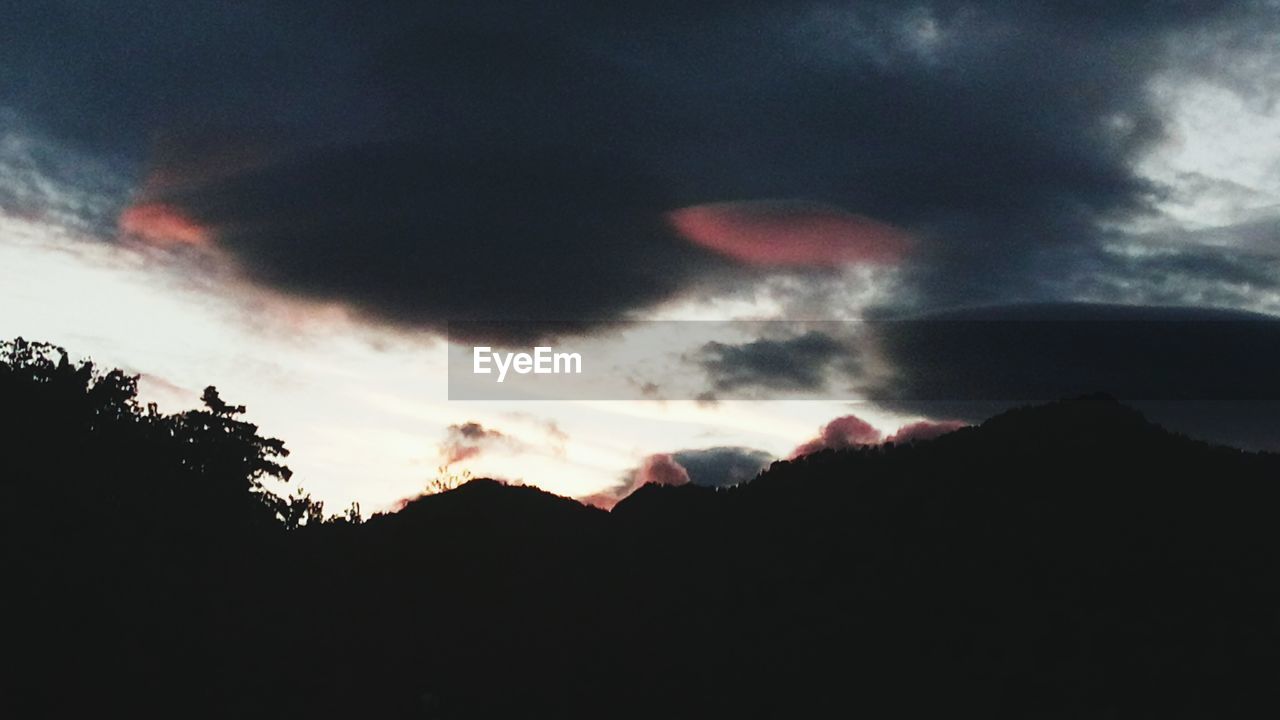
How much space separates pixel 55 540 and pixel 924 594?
28.6 metres

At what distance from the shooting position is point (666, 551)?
42344 mm

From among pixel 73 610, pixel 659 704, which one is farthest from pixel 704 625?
pixel 73 610

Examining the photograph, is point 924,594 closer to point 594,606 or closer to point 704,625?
point 704,625

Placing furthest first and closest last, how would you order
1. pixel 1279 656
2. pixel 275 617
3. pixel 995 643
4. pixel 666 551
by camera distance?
pixel 666 551, pixel 275 617, pixel 995 643, pixel 1279 656

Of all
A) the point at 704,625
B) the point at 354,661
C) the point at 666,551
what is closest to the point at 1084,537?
the point at 704,625

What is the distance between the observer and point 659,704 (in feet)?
107

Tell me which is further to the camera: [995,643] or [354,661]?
[354,661]

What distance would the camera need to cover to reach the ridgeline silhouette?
31.2m

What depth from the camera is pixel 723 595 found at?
37.9m

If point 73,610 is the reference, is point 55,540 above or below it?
above

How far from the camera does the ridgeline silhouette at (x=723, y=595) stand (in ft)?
103

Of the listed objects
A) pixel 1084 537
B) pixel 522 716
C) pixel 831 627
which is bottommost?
pixel 522 716

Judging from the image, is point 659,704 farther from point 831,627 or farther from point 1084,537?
point 1084,537

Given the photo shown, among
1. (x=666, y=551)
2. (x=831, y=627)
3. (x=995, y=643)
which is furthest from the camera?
(x=666, y=551)
